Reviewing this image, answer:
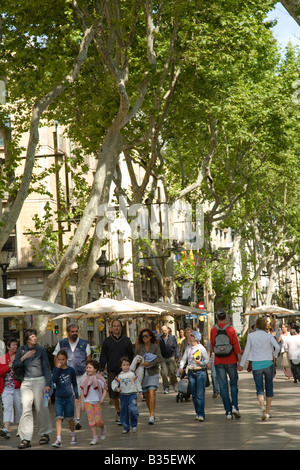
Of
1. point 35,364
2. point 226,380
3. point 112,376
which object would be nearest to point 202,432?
point 226,380

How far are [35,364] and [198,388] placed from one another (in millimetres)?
3424

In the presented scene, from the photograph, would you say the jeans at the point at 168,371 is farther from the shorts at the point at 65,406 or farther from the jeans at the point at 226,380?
the shorts at the point at 65,406

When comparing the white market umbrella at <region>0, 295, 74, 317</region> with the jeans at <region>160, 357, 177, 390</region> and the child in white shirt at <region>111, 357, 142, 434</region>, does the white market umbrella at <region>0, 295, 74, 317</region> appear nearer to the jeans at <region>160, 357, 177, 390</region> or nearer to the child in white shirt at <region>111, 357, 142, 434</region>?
the child in white shirt at <region>111, 357, 142, 434</region>

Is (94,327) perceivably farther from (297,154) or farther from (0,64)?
(0,64)

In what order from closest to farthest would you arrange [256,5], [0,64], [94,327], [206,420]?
1. [206,420]
2. [0,64]
3. [256,5]
4. [94,327]

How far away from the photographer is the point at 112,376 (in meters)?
15.1

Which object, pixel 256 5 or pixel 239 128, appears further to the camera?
pixel 239 128

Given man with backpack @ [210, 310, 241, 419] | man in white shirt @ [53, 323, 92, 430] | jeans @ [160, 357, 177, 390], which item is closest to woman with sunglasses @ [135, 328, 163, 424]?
man in white shirt @ [53, 323, 92, 430]

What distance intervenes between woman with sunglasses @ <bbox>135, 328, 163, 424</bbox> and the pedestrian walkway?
0.39 meters

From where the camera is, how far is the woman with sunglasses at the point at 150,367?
1436 centimetres

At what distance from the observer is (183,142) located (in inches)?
1318

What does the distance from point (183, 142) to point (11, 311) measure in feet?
57.5
